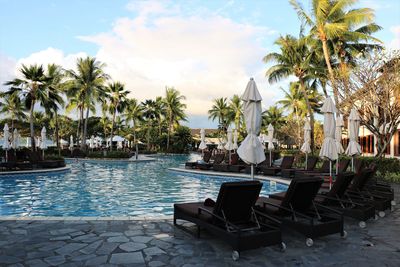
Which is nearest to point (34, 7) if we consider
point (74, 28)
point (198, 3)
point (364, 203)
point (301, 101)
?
point (74, 28)

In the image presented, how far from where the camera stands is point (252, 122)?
25.9 feet

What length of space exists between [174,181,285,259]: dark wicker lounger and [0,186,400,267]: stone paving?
9.7 inches

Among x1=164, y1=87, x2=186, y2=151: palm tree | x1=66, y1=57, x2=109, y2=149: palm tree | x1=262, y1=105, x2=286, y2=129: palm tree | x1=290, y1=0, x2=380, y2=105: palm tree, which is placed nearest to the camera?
x1=290, y1=0, x2=380, y2=105: palm tree

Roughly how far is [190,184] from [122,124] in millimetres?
54529

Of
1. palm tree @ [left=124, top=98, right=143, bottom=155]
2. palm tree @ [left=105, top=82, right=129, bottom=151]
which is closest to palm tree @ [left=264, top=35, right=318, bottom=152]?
palm tree @ [left=105, top=82, right=129, bottom=151]

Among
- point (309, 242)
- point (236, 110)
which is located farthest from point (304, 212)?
point (236, 110)

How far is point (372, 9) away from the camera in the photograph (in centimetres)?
2223

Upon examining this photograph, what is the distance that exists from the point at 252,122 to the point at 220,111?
159 ft

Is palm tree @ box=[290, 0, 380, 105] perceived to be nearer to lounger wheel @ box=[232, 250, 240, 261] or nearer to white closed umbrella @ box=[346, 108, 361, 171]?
white closed umbrella @ box=[346, 108, 361, 171]

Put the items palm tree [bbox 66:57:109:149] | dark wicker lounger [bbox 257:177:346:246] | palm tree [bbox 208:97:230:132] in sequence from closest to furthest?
1. dark wicker lounger [bbox 257:177:346:246]
2. palm tree [bbox 66:57:109:149]
3. palm tree [bbox 208:97:230:132]

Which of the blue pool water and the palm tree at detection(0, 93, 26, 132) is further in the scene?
the palm tree at detection(0, 93, 26, 132)

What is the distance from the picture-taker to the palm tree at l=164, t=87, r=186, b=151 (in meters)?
53.4

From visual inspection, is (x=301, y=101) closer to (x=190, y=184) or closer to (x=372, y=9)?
(x=372, y=9)

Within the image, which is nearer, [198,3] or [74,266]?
Result: [74,266]
